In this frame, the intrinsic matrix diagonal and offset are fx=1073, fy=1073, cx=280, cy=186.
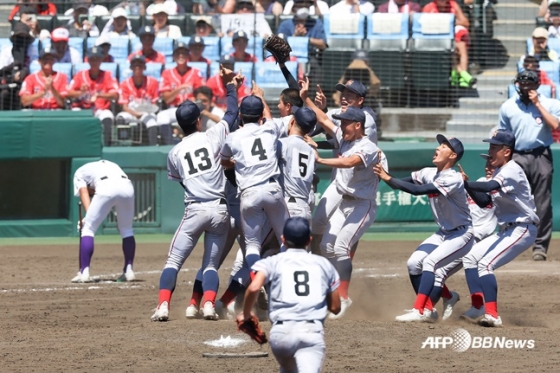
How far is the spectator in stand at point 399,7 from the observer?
55.5ft

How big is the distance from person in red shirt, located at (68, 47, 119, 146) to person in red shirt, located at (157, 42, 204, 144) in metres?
0.70

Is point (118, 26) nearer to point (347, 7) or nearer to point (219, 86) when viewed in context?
point (219, 86)

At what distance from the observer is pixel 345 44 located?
54.3 feet

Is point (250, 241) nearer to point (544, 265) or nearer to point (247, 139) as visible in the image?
point (247, 139)

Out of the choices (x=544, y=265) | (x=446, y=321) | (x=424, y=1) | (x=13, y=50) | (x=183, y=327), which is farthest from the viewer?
(x=424, y=1)

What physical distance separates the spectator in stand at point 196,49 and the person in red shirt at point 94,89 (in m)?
A: 1.30

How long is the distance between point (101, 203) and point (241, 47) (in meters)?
5.53

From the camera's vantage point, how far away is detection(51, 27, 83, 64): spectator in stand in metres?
16.2

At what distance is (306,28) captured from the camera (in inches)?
641

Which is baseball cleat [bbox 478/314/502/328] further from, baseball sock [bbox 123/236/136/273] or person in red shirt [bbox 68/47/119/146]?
person in red shirt [bbox 68/47/119/146]

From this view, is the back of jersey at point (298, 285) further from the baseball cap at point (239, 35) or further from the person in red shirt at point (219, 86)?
the baseball cap at point (239, 35)

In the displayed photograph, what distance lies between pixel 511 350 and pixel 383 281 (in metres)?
3.62

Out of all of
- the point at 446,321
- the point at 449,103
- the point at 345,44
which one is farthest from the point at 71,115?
the point at 446,321

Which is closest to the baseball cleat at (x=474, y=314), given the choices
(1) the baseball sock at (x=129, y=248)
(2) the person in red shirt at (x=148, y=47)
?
(1) the baseball sock at (x=129, y=248)
